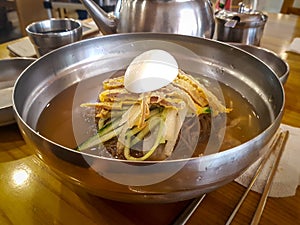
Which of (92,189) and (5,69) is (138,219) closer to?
(92,189)

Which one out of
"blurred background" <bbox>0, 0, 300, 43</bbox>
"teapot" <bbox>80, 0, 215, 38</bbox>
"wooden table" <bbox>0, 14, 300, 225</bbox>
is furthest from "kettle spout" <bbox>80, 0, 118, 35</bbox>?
"blurred background" <bbox>0, 0, 300, 43</bbox>

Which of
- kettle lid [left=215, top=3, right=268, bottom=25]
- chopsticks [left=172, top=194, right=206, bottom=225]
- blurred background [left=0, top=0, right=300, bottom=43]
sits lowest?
blurred background [left=0, top=0, right=300, bottom=43]

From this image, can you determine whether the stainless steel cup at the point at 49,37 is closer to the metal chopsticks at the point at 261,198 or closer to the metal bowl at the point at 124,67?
the metal bowl at the point at 124,67

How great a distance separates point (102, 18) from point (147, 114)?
19.5 inches

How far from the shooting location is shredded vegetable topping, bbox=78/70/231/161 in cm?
46

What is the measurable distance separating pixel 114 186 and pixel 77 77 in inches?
15.9

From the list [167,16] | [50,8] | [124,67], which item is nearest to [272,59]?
[167,16]

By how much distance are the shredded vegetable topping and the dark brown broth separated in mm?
36

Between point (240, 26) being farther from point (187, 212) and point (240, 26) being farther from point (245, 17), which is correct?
point (187, 212)

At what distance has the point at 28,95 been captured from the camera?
1.79 feet

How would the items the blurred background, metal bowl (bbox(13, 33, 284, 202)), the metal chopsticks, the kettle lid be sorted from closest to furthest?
1. metal bowl (bbox(13, 33, 284, 202))
2. the metal chopsticks
3. the kettle lid
4. the blurred background

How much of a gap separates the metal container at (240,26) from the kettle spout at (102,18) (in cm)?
37

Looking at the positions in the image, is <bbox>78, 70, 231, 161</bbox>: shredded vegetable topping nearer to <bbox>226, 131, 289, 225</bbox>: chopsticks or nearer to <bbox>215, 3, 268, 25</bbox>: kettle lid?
<bbox>226, 131, 289, 225</bbox>: chopsticks

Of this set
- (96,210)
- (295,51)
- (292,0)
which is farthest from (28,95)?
(292,0)
